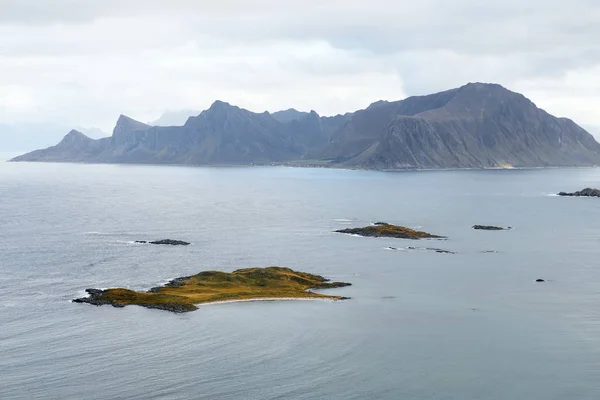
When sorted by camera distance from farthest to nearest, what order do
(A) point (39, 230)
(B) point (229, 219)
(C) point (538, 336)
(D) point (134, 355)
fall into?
(B) point (229, 219)
(A) point (39, 230)
(C) point (538, 336)
(D) point (134, 355)

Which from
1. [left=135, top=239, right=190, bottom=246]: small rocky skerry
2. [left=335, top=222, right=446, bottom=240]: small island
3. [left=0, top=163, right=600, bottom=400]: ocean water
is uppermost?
[left=335, top=222, right=446, bottom=240]: small island

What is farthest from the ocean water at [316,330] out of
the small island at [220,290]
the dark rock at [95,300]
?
the small island at [220,290]

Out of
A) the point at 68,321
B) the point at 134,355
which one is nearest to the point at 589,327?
the point at 134,355

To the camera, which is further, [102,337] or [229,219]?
[229,219]

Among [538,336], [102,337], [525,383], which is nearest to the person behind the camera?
[525,383]

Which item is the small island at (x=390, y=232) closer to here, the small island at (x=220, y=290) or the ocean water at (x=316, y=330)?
the ocean water at (x=316, y=330)

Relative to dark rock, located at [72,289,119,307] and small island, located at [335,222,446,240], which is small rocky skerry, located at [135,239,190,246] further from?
dark rock, located at [72,289,119,307]

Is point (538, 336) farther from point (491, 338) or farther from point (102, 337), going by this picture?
point (102, 337)

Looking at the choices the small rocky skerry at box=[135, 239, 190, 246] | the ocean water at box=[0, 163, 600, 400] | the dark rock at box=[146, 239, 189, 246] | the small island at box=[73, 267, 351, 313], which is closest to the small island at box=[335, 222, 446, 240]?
the ocean water at box=[0, 163, 600, 400]
